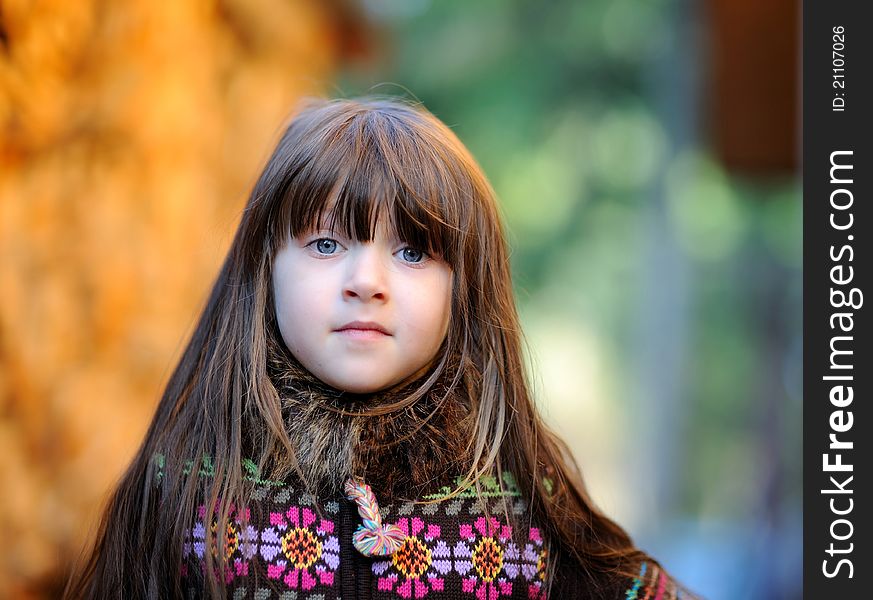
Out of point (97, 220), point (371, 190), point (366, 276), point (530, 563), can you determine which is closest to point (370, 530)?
point (530, 563)

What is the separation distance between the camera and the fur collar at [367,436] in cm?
160

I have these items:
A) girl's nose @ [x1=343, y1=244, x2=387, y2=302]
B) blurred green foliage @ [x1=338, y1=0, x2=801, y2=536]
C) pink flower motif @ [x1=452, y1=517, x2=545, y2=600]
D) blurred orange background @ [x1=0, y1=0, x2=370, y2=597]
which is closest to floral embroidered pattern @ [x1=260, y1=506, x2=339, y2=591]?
pink flower motif @ [x1=452, y1=517, x2=545, y2=600]

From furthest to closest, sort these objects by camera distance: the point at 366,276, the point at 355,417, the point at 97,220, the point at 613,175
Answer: the point at 613,175, the point at 97,220, the point at 355,417, the point at 366,276

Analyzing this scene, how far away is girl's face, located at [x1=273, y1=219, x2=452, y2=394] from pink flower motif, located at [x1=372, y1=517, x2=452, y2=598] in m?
0.25

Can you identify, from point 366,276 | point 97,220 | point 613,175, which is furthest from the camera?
point 613,175

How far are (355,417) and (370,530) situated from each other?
187mm

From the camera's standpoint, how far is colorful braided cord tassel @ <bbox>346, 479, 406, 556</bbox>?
61.2 inches

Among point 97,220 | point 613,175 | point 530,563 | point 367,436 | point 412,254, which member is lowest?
point 530,563

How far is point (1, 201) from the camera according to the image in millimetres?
2006

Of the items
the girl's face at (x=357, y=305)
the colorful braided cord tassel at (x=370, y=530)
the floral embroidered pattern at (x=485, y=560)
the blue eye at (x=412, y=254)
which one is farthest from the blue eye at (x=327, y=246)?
the floral embroidered pattern at (x=485, y=560)

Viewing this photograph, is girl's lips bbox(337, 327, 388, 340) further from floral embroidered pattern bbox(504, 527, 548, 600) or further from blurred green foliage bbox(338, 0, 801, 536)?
blurred green foliage bbox(338, 0, 801, 536)

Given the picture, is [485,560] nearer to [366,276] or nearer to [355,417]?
[355,417]

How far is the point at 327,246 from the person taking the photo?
1.57m
